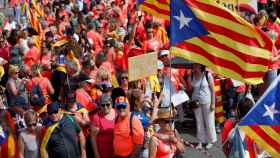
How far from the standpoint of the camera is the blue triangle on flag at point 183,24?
9.63 metres

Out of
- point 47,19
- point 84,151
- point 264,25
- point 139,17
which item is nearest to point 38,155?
point 84,151

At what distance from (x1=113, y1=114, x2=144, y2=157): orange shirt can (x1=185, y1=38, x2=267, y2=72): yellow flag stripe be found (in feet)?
4.85

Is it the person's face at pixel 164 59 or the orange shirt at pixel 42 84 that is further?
the person's face at pixel 164 59

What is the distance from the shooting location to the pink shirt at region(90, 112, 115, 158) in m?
10.8

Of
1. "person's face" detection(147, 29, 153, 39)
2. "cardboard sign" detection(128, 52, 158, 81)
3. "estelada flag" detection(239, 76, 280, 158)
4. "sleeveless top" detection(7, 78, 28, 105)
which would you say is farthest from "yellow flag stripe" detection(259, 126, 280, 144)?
"person's face" detection(147, 29, 153, 39)

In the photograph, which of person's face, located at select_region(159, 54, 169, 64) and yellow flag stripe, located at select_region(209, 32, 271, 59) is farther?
person's face, located at select_region(159, 54, 169, 64)

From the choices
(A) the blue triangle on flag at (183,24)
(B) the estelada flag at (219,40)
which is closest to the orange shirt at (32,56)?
(A) the blue triangle on flag at (183,24)

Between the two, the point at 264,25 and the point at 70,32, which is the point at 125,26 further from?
the point at 264,25

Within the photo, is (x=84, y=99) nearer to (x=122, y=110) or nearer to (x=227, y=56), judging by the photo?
(x=122, y=110)

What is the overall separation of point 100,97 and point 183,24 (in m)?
1.87

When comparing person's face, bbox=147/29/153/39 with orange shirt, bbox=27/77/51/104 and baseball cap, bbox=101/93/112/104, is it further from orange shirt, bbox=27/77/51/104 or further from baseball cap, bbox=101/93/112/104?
baseball cap, bbox=101/93/112/104

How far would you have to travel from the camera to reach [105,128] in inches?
427

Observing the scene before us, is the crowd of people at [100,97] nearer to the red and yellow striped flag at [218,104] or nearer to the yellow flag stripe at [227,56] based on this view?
the red and yellow striped flag at [218,104]

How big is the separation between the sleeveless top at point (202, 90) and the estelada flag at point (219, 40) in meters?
3.66
